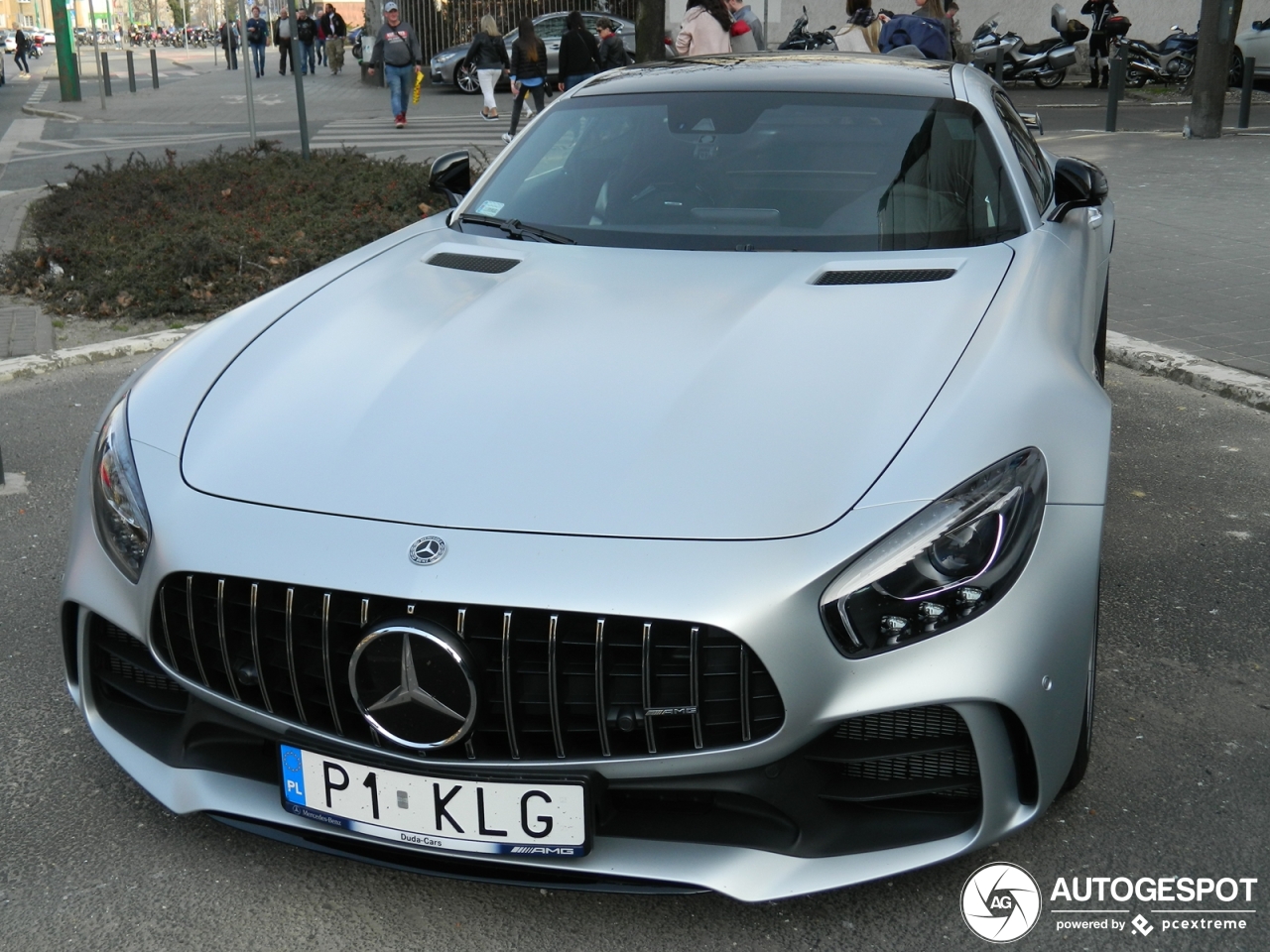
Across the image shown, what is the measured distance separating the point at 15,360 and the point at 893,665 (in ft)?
17.4

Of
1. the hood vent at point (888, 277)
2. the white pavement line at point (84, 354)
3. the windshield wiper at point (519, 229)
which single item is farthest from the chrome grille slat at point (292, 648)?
the white pavement line at point (84, 354)

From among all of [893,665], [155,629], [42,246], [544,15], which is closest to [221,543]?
[155,629]

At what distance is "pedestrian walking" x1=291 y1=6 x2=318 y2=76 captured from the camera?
33.8 meters

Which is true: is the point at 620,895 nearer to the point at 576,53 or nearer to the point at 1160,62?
the point at 576,53

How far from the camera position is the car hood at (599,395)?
2.14 m

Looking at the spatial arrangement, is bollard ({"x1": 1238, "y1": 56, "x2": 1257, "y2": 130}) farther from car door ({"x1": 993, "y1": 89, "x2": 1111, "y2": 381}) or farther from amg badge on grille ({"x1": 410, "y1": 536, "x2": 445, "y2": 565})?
amg badge on grille ({"x1": 410, "y1": 536, "x2": 445, "y2": 565})

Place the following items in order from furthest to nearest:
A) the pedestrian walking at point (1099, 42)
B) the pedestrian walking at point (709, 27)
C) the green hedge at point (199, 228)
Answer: the pedestrian walking at point (1099, 42), the pedestrian walking at point (709, 27), the green hedge at point (199, 228)

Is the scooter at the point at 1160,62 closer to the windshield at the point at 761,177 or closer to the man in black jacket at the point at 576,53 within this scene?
the man in black jacket at the point at 576,53

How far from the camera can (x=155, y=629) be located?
223 cm

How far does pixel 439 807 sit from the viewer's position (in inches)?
81.4

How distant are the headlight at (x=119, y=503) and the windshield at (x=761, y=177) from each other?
1367mm

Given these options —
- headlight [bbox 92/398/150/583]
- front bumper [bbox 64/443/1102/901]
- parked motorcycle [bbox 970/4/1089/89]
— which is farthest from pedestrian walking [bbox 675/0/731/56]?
parked motorcycle [bbox 970/4/1089/89]

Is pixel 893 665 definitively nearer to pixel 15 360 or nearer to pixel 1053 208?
pixel 1053 208
